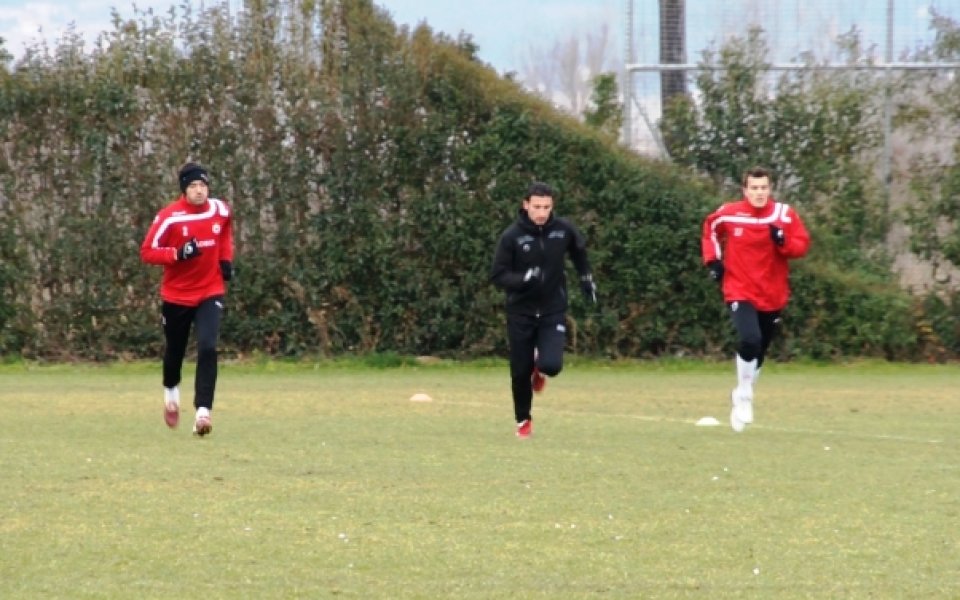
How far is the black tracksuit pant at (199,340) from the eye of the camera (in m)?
13.0

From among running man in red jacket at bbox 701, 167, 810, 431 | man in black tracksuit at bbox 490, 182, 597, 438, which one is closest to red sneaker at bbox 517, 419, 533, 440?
man in black tracksuit at bbox 490, 182, 597, 438

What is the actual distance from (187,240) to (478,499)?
4.47 meters

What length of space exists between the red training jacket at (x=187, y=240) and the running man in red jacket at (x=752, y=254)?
146 inches

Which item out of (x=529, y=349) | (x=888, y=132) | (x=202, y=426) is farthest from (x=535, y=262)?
(x=888, y=132)

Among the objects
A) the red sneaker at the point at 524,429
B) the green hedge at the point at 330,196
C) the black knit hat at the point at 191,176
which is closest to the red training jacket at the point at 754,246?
the red sneaker at the point at 524,429

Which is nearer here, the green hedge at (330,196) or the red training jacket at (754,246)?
the red training jacket at (754,246)

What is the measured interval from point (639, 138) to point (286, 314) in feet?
16.6

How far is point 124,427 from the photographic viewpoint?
45.0 ft

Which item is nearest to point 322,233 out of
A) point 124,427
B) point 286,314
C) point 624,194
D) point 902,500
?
point 286,314

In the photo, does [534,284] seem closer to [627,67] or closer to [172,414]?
[172,414]

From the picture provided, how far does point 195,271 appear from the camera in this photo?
43.5ft

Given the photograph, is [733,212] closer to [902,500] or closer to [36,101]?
[902,500]

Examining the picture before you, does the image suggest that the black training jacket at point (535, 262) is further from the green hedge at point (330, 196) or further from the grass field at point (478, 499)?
the green hedge at point (330, 196)

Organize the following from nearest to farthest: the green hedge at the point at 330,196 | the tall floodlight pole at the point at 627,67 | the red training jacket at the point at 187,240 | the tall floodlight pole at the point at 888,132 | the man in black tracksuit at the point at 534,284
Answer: the man in black tracksuit at the point at 534,284, the red training jacket at the point at 187,240, the green hedge at the point at 330,196, the tall floodlight pole at the point at 888,132, the tall floodlight pole at the point at 627,67
